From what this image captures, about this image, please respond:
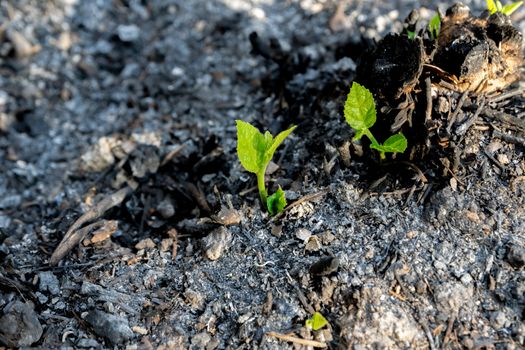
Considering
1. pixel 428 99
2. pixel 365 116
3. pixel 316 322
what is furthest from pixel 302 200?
pixel 428 99

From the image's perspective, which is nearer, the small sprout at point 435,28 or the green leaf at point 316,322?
the green leaf at point 316,322

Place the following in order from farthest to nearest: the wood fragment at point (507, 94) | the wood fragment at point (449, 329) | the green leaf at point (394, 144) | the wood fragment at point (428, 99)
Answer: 1. the wood fragment at point (507, 94)
2. the wood fragment at point (428, 99)
3. the green leaf at point (394, 144)
4. the wood fragment at point (449, 329)

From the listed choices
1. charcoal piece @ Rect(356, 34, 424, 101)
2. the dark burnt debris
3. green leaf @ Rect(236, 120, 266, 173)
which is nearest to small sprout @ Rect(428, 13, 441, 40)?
the dark burnt debris

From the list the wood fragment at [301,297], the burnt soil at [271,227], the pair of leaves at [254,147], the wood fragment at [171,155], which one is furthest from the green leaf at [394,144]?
the wood fragment at [171,155]

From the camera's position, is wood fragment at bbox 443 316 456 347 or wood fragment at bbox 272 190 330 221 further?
wood fragment at bbox 272 190 330 221

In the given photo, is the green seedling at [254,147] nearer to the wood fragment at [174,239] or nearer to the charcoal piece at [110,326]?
the wood fragment at [174,239]

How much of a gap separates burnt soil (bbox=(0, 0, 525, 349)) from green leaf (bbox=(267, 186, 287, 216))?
0.16 feet

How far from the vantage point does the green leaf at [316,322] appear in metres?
2.00

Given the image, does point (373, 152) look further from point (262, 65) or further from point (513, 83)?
point (262, 65)

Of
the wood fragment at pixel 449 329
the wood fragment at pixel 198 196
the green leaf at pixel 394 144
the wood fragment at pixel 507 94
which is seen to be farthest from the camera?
the wood fragment at pixel 198 196

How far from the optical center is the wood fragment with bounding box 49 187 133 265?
7.82ft

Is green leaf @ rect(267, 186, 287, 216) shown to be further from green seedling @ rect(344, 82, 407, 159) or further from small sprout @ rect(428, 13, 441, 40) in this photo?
small sprout @ rect(428, 13, 441, 40)

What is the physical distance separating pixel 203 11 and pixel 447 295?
9.22 feet

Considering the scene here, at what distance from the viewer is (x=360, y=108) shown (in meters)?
2.24
